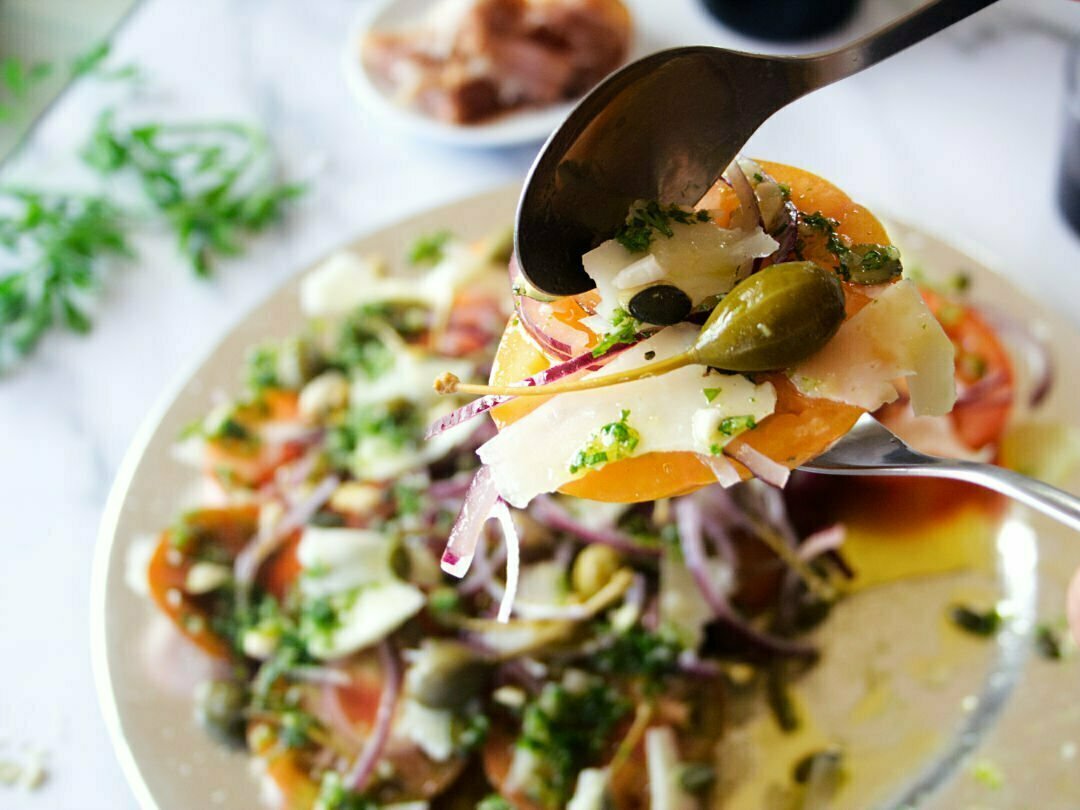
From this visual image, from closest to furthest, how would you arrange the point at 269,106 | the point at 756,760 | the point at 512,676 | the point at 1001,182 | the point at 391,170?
the point at 756,760
the point at 512,676
the point at 1001,182
the point at 391,170
the point at 269,106

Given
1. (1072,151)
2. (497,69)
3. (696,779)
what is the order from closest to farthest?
(696,779) < (1072,151) < (497,69)

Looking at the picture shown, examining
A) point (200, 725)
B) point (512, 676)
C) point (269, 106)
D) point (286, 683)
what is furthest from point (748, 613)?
point (269, 106)

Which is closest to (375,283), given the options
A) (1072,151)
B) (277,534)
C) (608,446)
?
(277,534)

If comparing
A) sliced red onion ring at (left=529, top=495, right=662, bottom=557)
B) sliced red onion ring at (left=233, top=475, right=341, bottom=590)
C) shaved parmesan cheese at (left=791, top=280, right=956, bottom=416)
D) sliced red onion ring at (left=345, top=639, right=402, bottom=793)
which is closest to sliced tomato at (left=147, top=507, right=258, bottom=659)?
sliced red onion ring at (left=233, top=475, right=341, bottom=590)

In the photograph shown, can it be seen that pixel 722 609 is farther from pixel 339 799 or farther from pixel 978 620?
pixel 339 799

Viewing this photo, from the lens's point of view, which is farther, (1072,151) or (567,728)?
(1072,151)

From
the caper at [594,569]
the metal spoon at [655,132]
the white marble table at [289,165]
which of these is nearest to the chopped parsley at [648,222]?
the metal spoon at [655,132]

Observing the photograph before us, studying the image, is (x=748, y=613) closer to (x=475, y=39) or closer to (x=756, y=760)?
(x=756, y=760)
